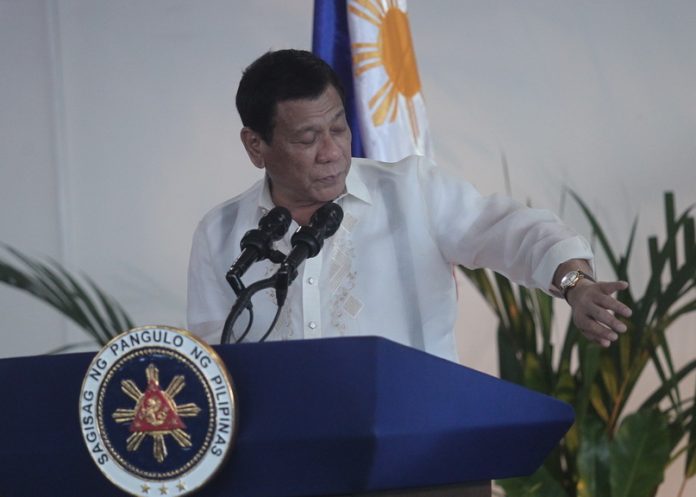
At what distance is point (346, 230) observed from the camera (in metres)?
1.94

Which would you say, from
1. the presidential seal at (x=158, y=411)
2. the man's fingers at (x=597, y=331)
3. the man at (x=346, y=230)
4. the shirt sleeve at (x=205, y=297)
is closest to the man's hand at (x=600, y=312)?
the man's fingers at (x=597, y=331)

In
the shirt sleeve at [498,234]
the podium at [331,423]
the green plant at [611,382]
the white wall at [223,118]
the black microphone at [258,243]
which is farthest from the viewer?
the white wall at [223,118]

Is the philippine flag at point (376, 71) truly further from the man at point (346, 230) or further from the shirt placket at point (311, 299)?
the shirt placket at point (311, 299)

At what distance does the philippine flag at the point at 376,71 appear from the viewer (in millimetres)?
Answer: 2863

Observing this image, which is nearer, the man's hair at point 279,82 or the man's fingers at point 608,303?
the man's fingers at point 608,303

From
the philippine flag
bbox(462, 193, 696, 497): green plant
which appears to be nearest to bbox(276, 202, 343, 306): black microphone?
the philippine flag

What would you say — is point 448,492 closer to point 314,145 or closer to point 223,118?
point 314,145

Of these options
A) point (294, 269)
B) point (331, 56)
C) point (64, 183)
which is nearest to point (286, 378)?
point (294, 269)

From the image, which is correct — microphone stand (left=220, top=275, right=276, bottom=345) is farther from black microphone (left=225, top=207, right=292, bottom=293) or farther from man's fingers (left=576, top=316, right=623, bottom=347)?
man's fingers (left=576, top=316, right=623, bottom=347)

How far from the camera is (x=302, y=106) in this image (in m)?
1.86

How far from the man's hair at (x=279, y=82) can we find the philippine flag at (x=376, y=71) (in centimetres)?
93

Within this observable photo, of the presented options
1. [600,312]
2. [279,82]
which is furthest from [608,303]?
[279,82]

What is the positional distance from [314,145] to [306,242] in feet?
1.45

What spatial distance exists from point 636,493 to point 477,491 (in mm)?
1676
